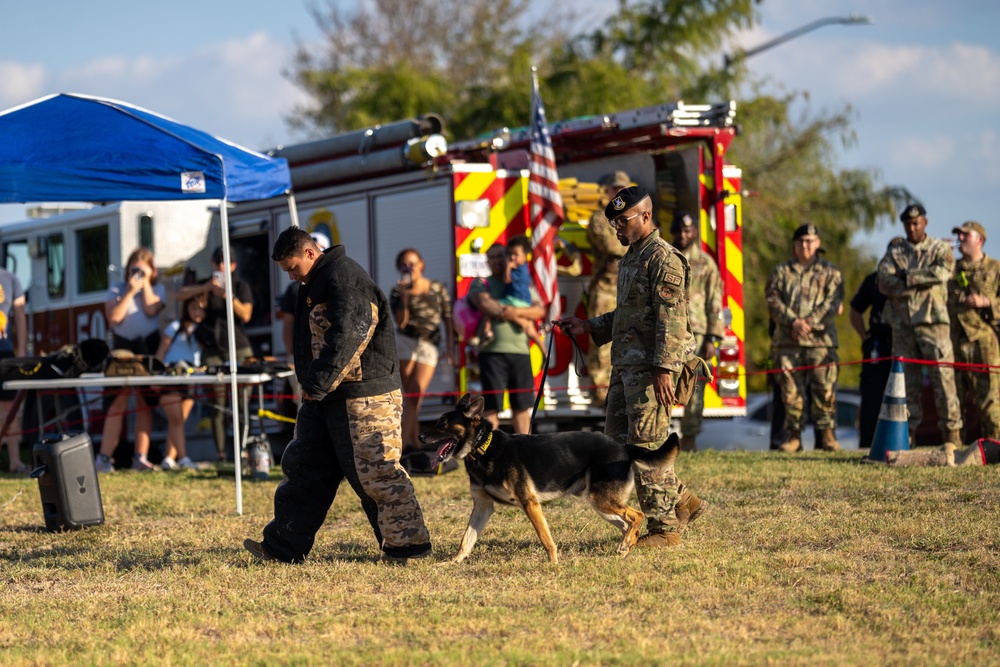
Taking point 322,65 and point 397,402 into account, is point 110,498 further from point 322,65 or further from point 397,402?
Answer: point 322,65

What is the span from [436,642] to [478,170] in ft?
23.6

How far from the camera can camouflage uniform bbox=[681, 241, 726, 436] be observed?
1164 centimetres

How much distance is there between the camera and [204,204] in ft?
47.9

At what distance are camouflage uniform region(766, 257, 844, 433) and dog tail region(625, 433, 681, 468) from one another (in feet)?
17.4

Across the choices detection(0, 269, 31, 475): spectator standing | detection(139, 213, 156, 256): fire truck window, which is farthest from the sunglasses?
detection(139, 213, 156, 256): fire truck window

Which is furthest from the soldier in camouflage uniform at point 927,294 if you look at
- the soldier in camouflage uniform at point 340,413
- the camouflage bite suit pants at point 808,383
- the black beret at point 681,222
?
the soldier in camouflage uniform at point 340,413

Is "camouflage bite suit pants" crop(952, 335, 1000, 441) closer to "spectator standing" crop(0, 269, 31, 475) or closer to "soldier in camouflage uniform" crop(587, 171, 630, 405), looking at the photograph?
"soldier in camouflage uniform" crop(587, 171, 630, 405)

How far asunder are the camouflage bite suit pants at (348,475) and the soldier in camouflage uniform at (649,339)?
1166 mm

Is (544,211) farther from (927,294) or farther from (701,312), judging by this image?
(927,294)

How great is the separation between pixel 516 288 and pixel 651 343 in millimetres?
4207

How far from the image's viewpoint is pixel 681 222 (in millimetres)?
11367

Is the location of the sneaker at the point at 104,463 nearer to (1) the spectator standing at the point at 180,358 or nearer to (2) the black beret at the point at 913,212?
(1) the spectator standing at the point at 180,358

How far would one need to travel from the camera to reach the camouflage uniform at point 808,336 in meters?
12.0

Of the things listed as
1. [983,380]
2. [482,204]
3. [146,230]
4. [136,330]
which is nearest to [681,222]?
[482,204]
